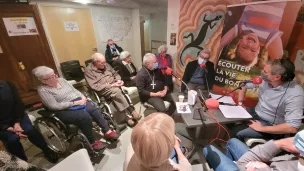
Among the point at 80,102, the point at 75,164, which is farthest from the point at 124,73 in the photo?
the point at 75,164

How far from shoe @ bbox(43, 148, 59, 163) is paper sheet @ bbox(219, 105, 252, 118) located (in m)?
2.07

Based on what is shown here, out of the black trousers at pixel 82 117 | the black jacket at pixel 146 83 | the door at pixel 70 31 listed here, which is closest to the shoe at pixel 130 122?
the black jacket at pixel 146 83

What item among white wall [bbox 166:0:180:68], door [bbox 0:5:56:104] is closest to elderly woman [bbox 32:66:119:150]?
door [bbox 0:5:56:104]

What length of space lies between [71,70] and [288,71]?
378 cm

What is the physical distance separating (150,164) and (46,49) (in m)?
3.58

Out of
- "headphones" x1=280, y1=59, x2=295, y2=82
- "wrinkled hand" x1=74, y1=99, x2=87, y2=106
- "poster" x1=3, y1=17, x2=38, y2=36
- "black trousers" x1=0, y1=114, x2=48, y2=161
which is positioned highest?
"poster" x1=3, y1=17, x2=38, y2=36

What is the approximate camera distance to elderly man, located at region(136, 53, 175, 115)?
2.18 m

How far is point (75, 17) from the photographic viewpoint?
3.51m

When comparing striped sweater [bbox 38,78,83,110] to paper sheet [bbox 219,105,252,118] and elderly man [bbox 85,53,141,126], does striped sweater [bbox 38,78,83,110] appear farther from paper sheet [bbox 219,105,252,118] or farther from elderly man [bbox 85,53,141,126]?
paper sheet [bbox 219,105,252,118]

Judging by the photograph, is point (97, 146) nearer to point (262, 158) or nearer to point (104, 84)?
point (104, 84)

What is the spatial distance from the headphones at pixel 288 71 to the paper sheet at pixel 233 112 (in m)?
0.48

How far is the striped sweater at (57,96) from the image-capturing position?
5.31 ft

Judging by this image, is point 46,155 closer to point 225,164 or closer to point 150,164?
point 150,164

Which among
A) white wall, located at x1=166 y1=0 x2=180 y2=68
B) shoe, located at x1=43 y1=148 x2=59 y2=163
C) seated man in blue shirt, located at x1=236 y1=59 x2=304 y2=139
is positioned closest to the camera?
seated man in blue shirt, located at x1=236 y1=59 x2=304 y2=139
